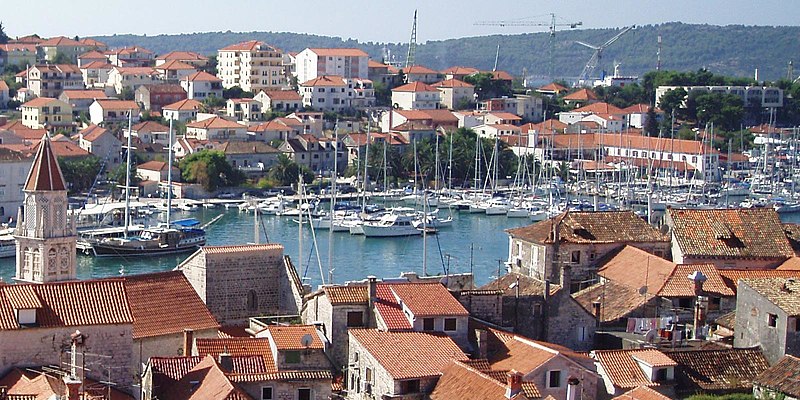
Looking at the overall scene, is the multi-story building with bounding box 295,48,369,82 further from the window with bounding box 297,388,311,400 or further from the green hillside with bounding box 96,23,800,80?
the green hillside with bounding box 96,23,800,80

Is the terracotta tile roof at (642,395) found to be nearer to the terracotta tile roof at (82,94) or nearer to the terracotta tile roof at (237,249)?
the terracotta tile roof at (237,249)

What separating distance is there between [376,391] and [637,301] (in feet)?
18.6

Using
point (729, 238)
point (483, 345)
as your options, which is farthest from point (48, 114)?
point (483, 345)

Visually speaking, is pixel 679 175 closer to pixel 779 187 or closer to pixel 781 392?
pixel 779 187

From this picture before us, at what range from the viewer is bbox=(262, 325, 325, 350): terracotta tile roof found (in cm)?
1532

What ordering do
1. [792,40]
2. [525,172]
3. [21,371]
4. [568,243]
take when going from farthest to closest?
[792,40] < [525,172] < [568,243] < [21,371]

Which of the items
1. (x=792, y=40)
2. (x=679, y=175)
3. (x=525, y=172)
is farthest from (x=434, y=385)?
(x=792, y=40)

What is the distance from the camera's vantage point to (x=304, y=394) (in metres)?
14.3

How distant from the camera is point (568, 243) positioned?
2178 cm

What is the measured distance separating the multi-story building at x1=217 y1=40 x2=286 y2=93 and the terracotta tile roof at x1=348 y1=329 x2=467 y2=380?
60.3 m

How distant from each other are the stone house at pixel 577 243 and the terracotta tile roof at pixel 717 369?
190 inches

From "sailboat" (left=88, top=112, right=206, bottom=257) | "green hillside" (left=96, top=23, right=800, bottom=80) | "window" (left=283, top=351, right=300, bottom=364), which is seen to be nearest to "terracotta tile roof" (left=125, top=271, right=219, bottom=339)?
"window" (left=283, top=351, right=300, bottom=364)

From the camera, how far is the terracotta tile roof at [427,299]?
54.1 feet

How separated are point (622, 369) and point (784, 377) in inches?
65.6
